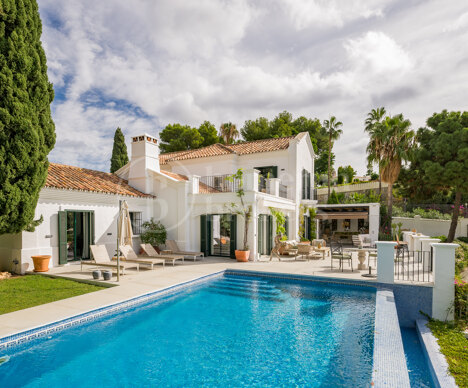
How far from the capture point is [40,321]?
24.6 ft

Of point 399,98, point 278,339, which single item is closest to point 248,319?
point 278,339

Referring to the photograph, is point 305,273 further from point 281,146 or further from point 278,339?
point 281,146

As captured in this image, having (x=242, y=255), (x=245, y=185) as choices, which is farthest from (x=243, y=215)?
(x=242, y=255)

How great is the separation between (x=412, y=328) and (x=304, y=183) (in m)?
16.5

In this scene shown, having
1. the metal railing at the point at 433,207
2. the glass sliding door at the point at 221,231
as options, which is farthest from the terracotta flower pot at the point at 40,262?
the metal railing at the point at 433,207

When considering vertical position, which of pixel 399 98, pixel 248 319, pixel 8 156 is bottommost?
pixel 248 319

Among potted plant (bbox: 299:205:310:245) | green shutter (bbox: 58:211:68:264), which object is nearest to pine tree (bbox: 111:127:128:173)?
green shutter (bbox: 58:211:68:264)

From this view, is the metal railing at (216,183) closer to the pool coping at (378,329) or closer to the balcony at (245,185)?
the balcony at (245,185)

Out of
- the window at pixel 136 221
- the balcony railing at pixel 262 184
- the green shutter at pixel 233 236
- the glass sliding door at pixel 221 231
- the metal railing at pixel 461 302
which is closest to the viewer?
the metal railing at pixel 461 302

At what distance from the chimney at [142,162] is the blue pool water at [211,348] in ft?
36.0

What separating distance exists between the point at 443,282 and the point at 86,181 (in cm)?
1720

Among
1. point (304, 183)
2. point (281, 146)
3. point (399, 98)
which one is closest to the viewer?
point (399, 98)

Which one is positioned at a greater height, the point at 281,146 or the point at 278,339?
the point at 281,146

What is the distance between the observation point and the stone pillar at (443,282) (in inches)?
368
